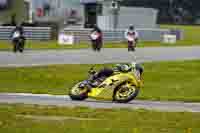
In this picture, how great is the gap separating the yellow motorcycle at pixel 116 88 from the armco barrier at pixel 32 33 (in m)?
35.1

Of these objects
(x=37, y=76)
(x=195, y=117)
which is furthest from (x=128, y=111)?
(x=37, y=76)

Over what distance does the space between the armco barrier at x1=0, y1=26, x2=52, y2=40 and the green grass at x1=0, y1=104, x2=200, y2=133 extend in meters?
37.2

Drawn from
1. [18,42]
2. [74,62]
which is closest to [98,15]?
[18,42]

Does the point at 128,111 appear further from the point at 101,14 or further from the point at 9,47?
the point at 101,14

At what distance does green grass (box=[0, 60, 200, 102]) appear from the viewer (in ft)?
68.3

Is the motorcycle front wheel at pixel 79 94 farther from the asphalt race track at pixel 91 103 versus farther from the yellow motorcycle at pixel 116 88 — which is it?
the asphalt race track at pixel 91 103

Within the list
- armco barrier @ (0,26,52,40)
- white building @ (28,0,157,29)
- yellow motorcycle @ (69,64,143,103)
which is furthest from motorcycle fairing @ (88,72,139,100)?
white building @ (28,0,157,29)

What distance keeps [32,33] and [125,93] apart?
36.7m

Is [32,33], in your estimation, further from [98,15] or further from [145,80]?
[145,80]

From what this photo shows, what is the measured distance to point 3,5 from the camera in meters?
70.0

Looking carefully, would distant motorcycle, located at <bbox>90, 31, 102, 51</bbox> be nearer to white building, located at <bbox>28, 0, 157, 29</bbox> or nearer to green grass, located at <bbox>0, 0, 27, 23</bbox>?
white building, located at <bbox>28, 0, 157, 29</bbox>

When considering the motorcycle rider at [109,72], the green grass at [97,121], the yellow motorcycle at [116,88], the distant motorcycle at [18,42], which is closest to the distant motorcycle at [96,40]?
the distant motorcycle at [18,42]

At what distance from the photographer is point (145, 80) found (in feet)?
82.8

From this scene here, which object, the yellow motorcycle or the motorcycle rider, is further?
the motorcycle rider
